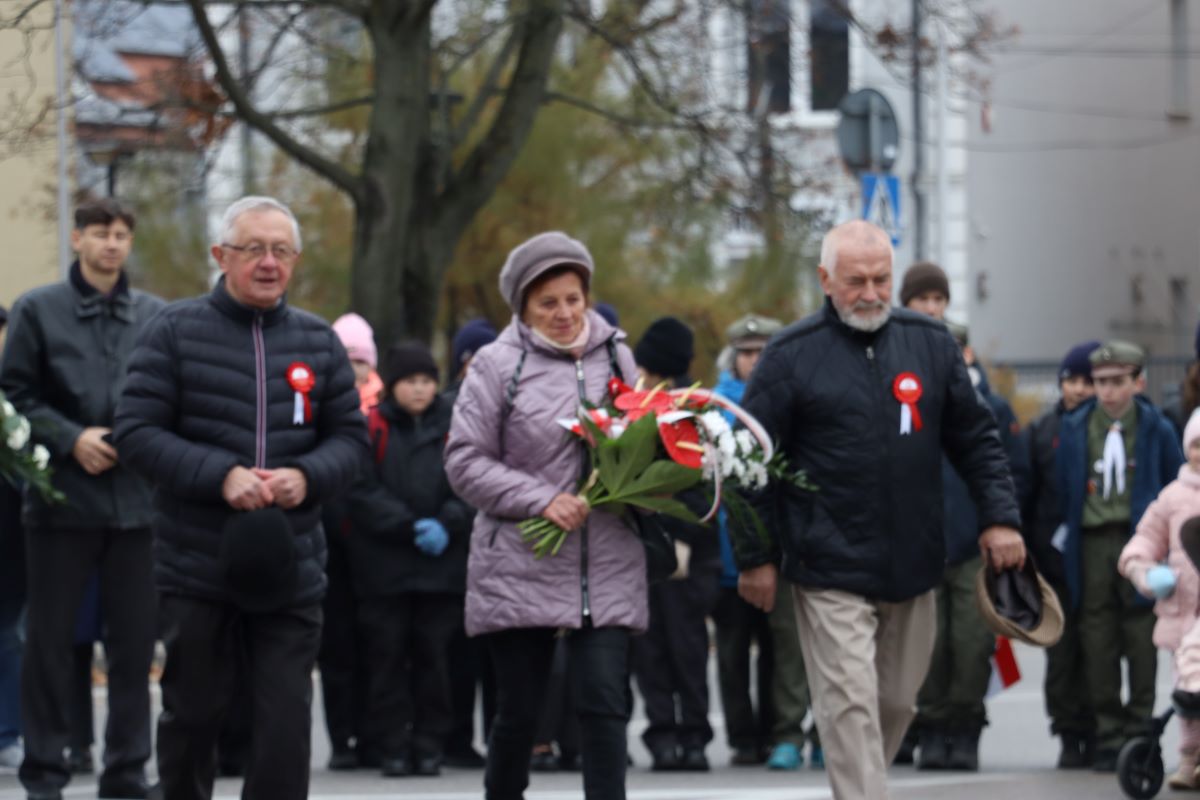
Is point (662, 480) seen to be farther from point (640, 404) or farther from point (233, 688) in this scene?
point (233, 688)

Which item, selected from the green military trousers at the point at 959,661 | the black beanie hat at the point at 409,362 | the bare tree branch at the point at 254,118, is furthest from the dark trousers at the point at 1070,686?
the bare tree branch at the point at 254,118

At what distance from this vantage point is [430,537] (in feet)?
35.8

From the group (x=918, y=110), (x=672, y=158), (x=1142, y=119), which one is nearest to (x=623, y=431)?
(x=672, y=158)

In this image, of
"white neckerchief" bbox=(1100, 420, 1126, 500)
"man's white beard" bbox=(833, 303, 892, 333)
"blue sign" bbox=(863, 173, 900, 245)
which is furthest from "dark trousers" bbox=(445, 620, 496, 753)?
"blue sign" bbox=(863, 173, 900, 245)

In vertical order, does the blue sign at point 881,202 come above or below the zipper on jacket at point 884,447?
above

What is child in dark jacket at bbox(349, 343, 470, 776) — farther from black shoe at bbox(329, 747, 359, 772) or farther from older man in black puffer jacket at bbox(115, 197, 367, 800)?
older man in black puffer jacket at bbox(115, 197, 367, 800)

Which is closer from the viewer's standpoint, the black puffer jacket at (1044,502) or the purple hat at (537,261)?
the purple hat at (537,261)

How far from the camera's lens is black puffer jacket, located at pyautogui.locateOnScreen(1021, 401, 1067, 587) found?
36.6 feet

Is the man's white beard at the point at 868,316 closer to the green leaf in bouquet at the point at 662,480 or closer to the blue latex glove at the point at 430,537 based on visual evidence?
the green leaf in bouquet at the point at 662,480

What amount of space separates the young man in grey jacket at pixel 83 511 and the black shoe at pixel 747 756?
324 cm

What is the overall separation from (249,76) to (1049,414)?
8.31 m

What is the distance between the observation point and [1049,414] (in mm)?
11516

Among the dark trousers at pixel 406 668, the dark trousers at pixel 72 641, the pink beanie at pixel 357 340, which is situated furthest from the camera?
the pink beanie at pixel 357 340

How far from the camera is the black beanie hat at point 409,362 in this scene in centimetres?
1110
